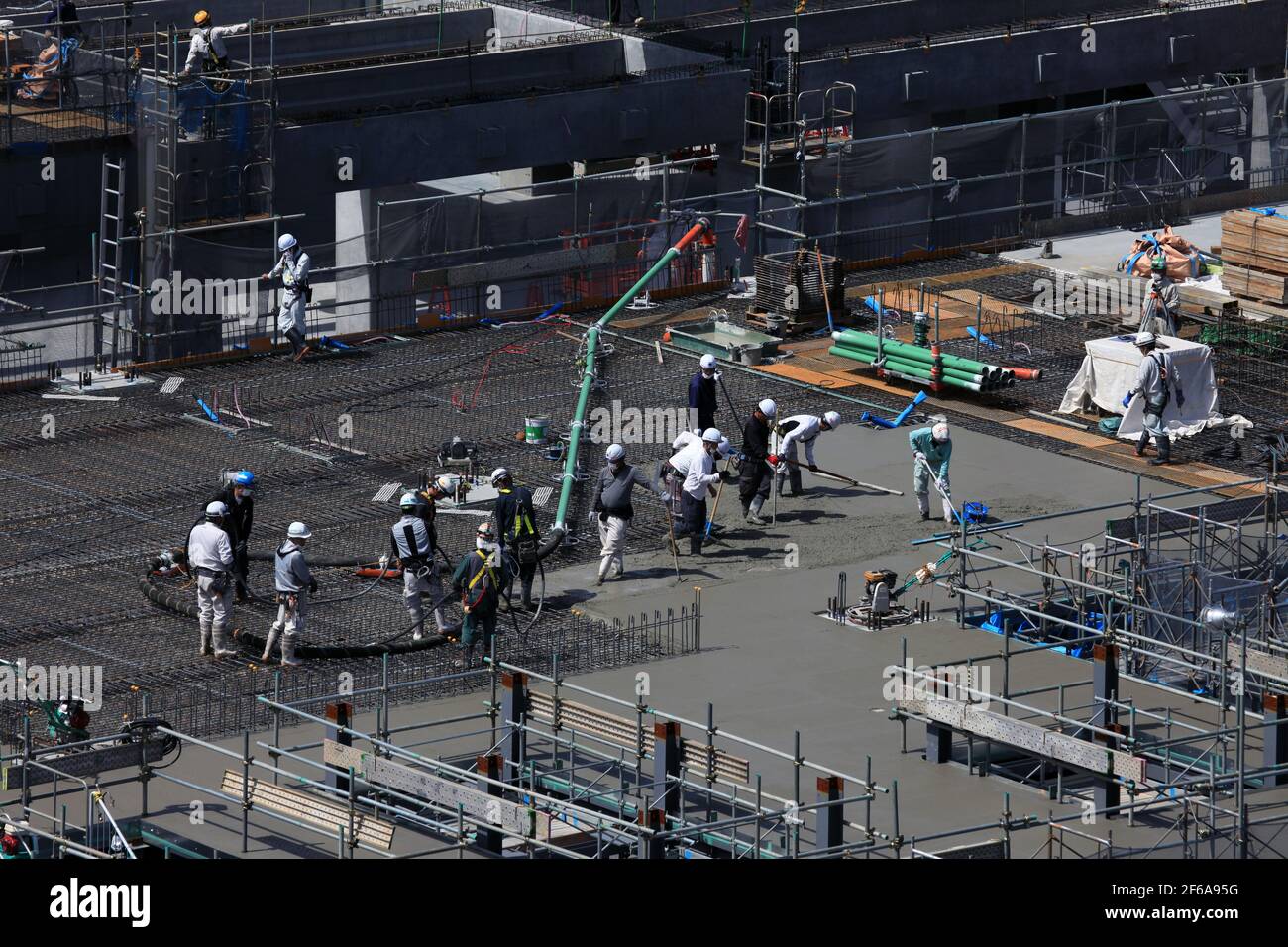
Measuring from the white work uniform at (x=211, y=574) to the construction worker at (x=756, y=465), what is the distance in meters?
8.33

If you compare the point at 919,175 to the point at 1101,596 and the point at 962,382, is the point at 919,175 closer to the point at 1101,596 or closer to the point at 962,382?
the point at 962,382

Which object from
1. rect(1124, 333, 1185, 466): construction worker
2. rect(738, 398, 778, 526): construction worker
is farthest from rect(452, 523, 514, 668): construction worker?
rect(1124, 333, 1185, 466): construction worker

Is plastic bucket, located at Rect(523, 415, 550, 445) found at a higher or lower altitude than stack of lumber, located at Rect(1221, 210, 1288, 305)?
lower

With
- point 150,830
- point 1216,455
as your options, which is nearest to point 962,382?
point 1216,455

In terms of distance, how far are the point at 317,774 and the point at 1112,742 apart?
29.1ft

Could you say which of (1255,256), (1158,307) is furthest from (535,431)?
(1255,256)

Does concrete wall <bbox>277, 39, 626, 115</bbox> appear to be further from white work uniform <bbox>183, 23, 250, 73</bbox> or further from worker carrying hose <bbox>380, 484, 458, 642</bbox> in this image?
worker carrying hose <bbox>380, 484, 458, 642</bbox>

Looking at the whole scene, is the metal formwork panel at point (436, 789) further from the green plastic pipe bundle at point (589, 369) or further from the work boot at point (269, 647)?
the green plastic pipe bundle at point (589, 369)

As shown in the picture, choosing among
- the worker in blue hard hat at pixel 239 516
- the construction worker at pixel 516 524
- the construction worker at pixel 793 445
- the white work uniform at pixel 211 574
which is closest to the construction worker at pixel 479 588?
the construction worker at pixel 516 524

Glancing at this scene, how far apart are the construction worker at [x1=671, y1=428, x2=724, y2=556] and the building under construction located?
36 centimetres

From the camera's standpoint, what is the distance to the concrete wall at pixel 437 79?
52500mm

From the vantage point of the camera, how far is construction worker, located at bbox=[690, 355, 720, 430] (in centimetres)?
3922

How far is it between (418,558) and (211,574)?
258 cm

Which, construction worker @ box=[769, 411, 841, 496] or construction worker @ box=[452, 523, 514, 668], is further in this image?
construction worker @ box=[769, 411, 841, 496]
